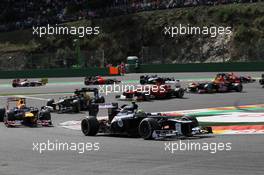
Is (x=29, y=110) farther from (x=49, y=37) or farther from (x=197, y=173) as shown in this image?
(x=49, y=37)

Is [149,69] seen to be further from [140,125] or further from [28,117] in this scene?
[140,125]

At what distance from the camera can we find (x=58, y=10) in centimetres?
7075

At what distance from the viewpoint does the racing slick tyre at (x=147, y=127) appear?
14000 millimetres

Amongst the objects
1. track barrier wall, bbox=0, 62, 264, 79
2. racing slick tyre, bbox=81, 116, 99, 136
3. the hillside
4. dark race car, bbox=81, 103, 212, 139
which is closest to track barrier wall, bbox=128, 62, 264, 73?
track barrier wall, bbox=0, 62, 264, 79

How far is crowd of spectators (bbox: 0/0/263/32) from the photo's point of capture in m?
67.6

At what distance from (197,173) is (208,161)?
1.16 metres

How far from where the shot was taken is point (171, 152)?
1175 centimetres

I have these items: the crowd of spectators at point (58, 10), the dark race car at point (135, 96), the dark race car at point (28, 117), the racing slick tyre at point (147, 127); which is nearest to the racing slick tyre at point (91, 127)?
the racing slick tyre at point (147, 127)

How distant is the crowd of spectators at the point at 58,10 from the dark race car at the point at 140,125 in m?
49.9

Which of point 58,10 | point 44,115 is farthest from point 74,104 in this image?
point 58,10

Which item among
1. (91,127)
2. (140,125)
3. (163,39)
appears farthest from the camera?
(163,39)

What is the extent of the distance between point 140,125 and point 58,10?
5779cm

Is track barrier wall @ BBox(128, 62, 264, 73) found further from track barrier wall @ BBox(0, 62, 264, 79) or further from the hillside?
the hillside

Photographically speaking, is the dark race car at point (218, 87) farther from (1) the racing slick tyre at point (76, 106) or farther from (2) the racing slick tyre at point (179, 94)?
(1) the racing slick tyre at point (76, 106)
